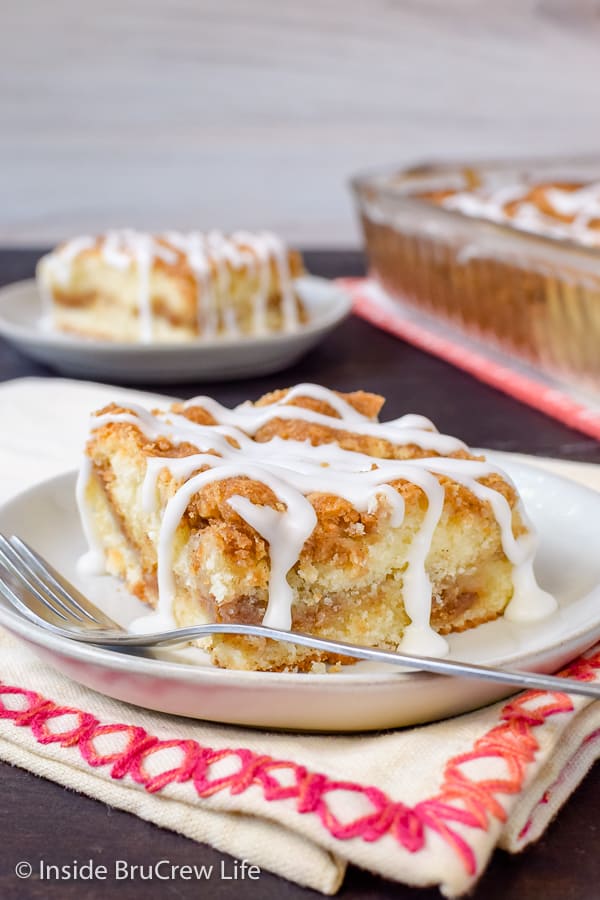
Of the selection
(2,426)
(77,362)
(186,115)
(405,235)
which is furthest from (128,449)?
(186,115)

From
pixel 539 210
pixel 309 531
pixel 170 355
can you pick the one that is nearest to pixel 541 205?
pixel 539 210

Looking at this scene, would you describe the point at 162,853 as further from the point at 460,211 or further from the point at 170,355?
the point at 460,211

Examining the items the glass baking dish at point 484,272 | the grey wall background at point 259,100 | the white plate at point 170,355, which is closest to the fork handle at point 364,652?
the white plate at point 170,355

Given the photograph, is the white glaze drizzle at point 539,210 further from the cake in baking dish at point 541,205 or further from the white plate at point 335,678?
the white plate at point 335,678

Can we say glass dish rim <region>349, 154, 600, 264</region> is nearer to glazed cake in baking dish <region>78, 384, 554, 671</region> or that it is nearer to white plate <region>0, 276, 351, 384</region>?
white plate <region>0, 276, 351, 384</region>

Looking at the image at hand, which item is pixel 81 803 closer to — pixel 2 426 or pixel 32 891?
pixel 32 891
